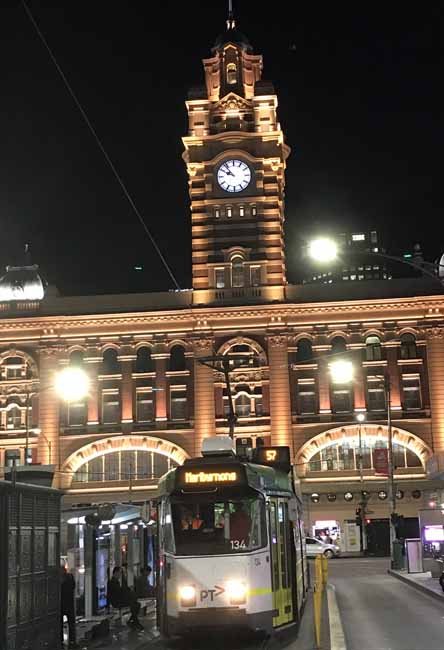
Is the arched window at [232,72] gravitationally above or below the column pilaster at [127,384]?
above

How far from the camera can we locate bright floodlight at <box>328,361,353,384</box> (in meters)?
64.9

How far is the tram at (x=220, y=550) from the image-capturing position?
18172 mm

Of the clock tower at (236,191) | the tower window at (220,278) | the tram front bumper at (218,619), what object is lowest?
the tram front bumper at (218,619)

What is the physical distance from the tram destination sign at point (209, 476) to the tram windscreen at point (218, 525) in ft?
1.01

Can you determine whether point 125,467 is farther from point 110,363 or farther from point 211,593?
point 211,593

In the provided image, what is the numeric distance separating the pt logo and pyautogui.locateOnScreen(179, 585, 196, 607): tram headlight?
6.2 inches

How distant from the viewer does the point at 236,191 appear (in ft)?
227

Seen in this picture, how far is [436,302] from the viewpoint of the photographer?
65.5 meters

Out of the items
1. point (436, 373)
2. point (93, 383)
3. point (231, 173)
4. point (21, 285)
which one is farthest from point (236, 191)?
point (436, 373)

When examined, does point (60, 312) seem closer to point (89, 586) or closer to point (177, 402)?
point (177, 402)

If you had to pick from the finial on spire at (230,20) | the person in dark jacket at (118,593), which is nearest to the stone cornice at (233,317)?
the finial on spire at (230,20)

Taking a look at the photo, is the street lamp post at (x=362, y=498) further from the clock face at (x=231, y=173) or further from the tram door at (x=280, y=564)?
the tram door at (x=280, y=564)

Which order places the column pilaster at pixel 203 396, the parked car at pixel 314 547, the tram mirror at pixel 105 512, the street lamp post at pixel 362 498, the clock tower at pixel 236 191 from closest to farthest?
the tram mirror at pixel 105 512
the parked car at pixel 314 547
the street lamp post at pixel 362 498
the column pilaster at pixel 203 396
the clock tower at pixel 236 191

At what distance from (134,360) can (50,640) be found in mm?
51060
